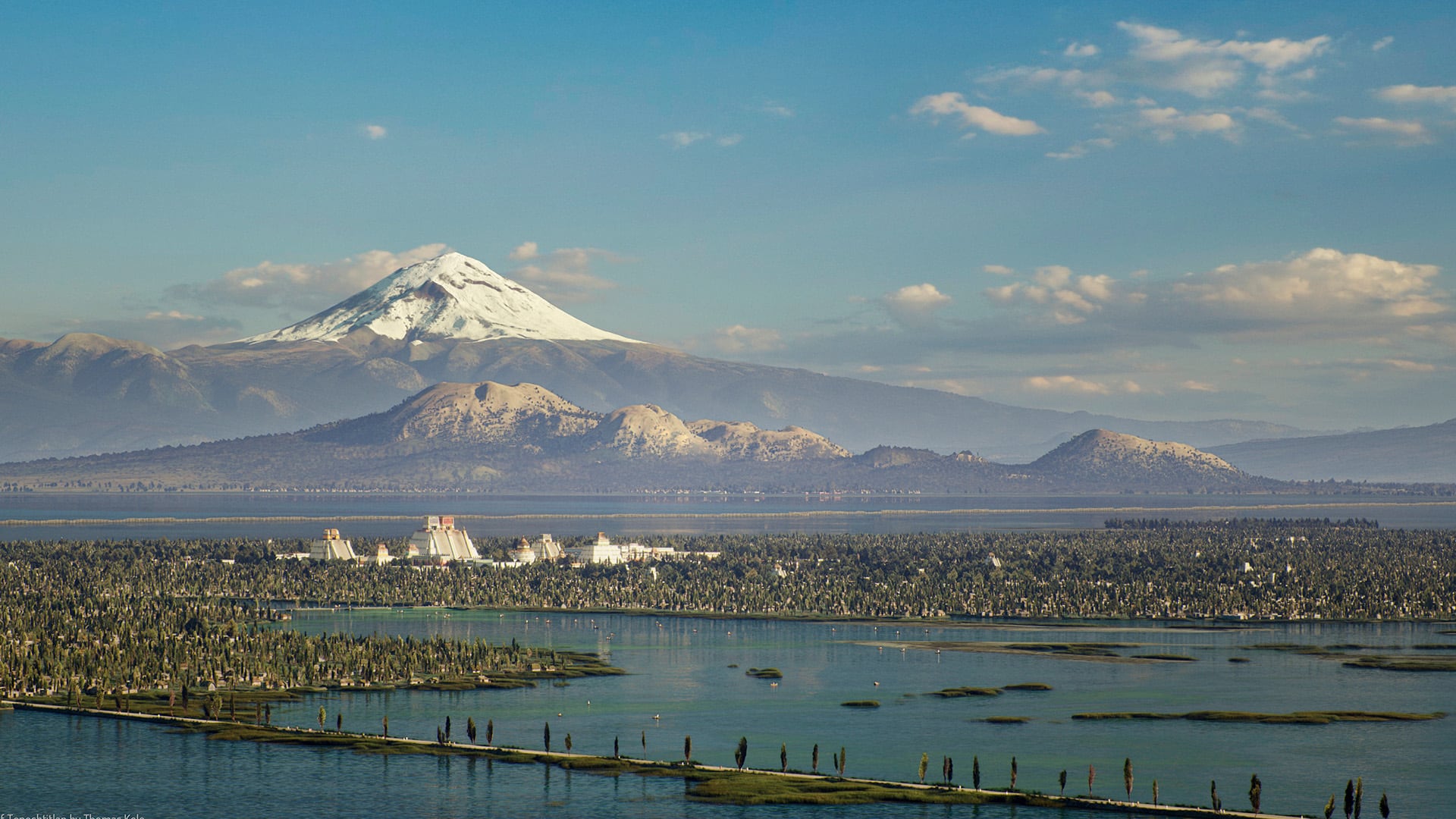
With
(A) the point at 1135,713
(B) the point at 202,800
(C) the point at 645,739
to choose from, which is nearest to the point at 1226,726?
(A) the point at 1135,713

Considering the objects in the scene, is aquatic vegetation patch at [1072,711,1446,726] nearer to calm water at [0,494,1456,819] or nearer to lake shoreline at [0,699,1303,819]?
calm water at [0,494,1456,819]

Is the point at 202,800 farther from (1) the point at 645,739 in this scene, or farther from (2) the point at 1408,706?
(2) the point at 1408,706

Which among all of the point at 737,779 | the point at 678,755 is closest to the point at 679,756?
the point at 678,755

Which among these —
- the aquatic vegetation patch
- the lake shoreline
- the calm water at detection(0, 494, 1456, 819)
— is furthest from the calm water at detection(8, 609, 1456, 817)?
the aquatic vegetation patch

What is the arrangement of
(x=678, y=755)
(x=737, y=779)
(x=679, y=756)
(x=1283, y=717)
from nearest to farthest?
(x=737, y=779) < (x=679, y=756) < (x=678, y=755) < (x=1283, y=717)

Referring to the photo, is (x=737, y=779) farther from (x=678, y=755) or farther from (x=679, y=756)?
(x=678, y=755)

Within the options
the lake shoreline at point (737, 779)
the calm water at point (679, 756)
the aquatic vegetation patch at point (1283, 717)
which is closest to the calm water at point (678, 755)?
the calm water at point (679, 756)

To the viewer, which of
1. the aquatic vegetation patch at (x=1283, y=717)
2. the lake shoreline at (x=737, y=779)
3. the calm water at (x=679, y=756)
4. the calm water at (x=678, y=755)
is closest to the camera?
the lake shoreline at (x=737, y=779)

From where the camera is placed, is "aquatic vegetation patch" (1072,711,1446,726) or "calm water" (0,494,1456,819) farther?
"aquatic vegetation patch" (1072,711,1446,726)

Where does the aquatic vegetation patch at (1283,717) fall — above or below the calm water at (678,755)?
above

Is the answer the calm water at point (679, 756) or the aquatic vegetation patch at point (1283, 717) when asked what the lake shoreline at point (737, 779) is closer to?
the calm water at point (679, 756)

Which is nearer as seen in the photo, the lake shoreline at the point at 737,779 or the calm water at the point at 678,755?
the lake shoreline at the point at 737,779
